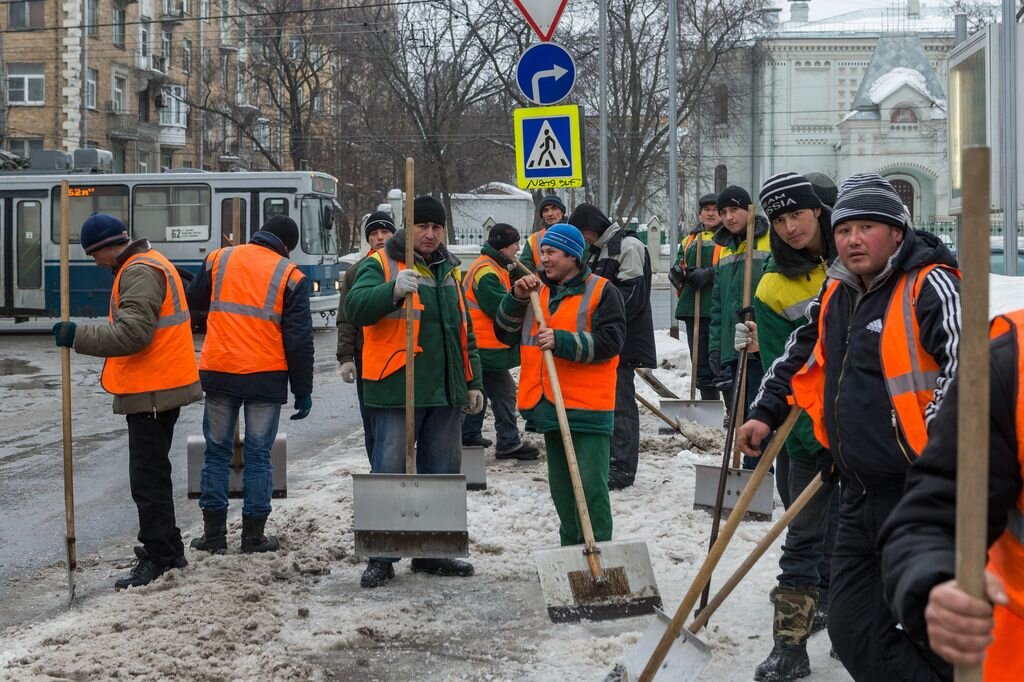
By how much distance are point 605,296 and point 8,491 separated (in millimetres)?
5047

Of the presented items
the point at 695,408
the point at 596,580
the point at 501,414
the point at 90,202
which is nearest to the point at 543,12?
the point at 501,414

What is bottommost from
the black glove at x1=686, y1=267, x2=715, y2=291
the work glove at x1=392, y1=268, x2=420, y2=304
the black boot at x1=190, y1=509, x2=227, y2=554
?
the black boot at x1=190, y1=509, x2=227, y2=554

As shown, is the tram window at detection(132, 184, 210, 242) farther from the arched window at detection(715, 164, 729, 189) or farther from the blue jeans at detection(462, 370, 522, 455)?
the arched window at detection(715, 164, 729, 189)

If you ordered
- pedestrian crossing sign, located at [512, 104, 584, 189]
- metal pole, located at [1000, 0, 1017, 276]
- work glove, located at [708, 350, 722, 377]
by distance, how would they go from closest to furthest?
metal pole, located at [1000, 0, 1017, 276] → work glove, located at [708, 350, 722, 377] → pedestrian crossing sign, located at [512, 104, 584, 189]

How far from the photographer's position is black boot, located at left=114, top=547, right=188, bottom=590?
241 inches

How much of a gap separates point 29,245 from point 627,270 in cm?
1897

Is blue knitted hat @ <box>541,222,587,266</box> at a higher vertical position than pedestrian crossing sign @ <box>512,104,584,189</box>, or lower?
lower

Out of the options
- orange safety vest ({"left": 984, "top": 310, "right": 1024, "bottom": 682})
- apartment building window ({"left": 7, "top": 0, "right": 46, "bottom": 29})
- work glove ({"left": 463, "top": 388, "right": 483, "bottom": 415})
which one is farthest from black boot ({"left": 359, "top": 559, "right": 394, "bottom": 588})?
apartment building window ({"left": 7, "top": 0, "right": 46, "bottom": 29})

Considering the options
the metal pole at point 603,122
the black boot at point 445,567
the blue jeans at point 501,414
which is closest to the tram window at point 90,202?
the metal pole at point 603,122

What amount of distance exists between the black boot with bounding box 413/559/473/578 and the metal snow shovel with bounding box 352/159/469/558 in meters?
0.21

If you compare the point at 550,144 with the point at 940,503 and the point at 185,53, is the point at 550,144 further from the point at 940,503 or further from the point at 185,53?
the point at 185,53

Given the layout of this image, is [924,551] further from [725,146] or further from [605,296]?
[725,146]

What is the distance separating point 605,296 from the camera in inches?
236

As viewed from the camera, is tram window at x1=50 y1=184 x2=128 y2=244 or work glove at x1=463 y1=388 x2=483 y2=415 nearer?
work glove at x1=463 y1=388 x2=483 y2=415
